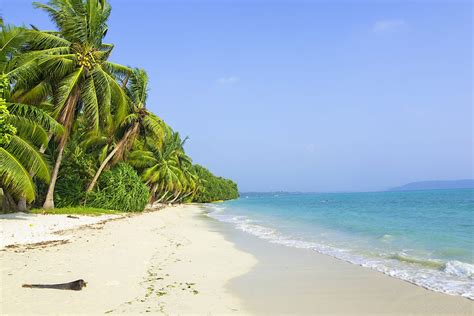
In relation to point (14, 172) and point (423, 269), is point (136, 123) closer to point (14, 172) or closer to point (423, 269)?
point (14, 172)

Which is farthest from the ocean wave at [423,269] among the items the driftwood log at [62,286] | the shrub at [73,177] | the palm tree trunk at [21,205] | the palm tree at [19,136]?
the shrub at [73,177]

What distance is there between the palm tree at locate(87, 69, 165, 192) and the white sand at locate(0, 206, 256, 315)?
53.0 feet

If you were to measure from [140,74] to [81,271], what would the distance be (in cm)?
2437

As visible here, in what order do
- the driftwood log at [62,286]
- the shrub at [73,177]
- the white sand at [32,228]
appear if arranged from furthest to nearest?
the shrub at [73,177], the white sand at [32,228], the driftwood log at [62,286]

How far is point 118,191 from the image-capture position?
28.2 m

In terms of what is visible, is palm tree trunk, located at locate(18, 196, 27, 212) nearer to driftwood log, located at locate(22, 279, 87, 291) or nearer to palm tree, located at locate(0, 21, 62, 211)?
palm tree, located at locate(0, 21, 62, 211)

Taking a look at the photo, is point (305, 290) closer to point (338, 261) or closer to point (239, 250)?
point (338, 261)

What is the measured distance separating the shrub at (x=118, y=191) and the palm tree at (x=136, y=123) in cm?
67

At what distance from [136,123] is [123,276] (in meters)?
22.4

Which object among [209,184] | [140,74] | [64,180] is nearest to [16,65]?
[64,180]

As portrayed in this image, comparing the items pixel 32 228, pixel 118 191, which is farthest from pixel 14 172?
pixel 118 191

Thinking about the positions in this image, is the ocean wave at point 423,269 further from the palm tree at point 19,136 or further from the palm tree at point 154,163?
the palm tree at point 154,163

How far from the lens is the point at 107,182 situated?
27.9 m

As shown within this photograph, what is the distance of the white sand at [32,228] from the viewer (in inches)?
467
